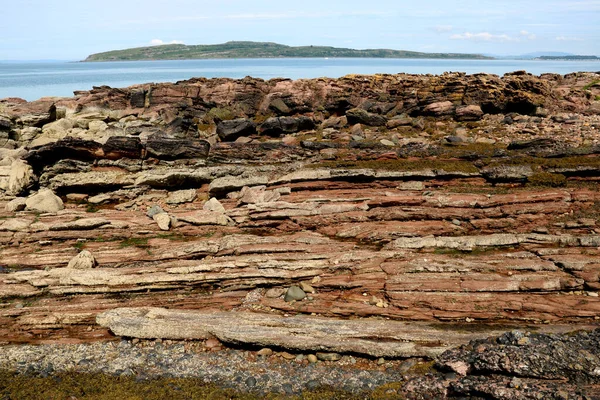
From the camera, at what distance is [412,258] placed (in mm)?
20516

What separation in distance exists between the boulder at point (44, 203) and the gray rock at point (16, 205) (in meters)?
0.38

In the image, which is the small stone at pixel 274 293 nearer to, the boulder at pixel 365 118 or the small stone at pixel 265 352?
the small stone at pixel 265 352

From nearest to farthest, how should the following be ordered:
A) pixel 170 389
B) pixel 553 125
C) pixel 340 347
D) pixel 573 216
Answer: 1. pixel 170 389
2. pixel 340 347
3. pixel 573 216
4. pixel 553 125

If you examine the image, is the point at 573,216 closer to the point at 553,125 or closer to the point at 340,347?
the point at 340,347

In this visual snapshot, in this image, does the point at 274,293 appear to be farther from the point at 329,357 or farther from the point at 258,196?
the point at 258,196

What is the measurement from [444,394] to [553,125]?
107 ft

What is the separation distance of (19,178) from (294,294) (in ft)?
75.2

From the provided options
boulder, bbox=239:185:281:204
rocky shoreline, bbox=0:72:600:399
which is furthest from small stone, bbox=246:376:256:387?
boulder, bbox=239:185:281:204

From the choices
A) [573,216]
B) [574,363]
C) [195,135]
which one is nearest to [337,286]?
[574,363]


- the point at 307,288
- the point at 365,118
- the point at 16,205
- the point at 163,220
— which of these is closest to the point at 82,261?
the point at 163,220

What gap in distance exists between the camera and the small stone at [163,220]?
82.5 ft

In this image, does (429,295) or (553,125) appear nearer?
(429,295)

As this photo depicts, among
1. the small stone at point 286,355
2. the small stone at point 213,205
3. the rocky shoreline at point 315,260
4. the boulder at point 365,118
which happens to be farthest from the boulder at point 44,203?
the boulder at point 365,118

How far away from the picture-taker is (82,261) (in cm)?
2175
